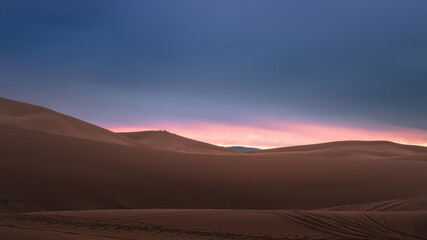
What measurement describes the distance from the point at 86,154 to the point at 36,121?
2337 centimetres

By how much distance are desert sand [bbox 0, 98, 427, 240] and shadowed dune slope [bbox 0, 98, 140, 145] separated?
720 inches

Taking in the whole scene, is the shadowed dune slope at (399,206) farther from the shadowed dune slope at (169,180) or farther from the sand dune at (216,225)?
the shadowed dune slope at (169,180)

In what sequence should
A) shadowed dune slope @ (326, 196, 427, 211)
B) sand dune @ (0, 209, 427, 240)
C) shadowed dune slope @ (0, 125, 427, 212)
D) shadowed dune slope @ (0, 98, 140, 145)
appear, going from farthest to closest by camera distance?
shadowed dune slope @ (0, 98, 140, 145) → shadowed dune slope @ (0, 125, 427, 212) → shadowed dune slope @ (326, 196, 427, 211) → sand dune @ (0, 209, 427, 240)

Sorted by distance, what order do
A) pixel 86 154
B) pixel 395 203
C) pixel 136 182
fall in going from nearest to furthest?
1. pixel 395 203
2. pixel 136 182
3. pixel 86 154

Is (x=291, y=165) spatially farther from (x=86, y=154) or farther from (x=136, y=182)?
(x=86, y=154)

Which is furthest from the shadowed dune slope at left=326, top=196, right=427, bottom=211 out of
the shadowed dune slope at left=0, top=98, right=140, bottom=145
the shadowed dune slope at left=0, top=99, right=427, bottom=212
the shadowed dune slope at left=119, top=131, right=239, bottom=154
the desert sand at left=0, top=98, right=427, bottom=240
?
the shadowed dune slope at left=119, top=131, right=239, bottom=154

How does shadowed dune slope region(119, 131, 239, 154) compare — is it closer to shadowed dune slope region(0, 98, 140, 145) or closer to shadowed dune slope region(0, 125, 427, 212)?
shadowed dune slope region(0, 98, 140, 145)

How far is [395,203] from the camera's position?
33.8 feet

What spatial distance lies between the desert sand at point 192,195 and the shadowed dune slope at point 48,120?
18289mm

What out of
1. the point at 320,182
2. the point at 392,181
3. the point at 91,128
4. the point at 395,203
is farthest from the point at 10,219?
the point at 91,128

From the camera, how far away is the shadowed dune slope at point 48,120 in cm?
3462

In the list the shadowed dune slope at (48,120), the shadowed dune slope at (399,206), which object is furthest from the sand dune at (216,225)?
the shadowed dune slope at (48,120)

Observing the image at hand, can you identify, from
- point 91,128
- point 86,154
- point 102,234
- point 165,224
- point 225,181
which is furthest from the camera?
point 91,128

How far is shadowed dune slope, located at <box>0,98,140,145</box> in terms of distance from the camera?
34622 millimetres
